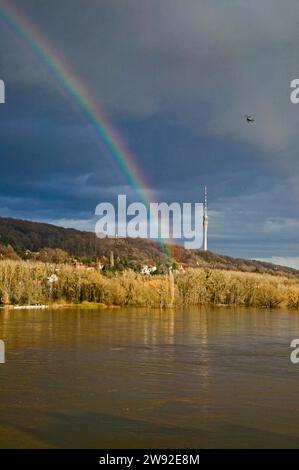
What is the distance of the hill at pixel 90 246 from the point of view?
8781cm

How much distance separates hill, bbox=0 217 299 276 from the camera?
87812 millimetres

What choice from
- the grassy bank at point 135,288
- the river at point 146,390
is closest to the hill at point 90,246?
the grassy bank at point 135,288

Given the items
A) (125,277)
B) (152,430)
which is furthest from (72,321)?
(152,430)

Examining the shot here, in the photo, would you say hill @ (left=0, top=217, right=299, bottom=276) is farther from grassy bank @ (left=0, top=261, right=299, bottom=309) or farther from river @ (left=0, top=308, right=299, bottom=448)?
river @ (left=0, top=308, right=299, bottom=448)

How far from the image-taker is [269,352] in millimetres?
19094

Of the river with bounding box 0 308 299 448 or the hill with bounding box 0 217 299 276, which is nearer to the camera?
the river with bounding box 0 308 299 448

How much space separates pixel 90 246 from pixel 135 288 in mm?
53813

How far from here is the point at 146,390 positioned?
13016 millimetres

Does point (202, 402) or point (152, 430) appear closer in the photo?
point (152, 430)

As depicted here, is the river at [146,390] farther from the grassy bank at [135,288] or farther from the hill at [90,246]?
the hill at [90,246]

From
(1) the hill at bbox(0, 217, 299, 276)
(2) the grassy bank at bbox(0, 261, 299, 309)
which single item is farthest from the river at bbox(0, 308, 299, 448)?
(1) the hill at bbox(0, 217, 299, 276)

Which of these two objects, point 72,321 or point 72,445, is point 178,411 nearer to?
point 72,445

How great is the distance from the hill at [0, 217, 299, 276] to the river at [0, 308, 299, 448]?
61.0 m

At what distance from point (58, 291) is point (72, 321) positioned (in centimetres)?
1338
